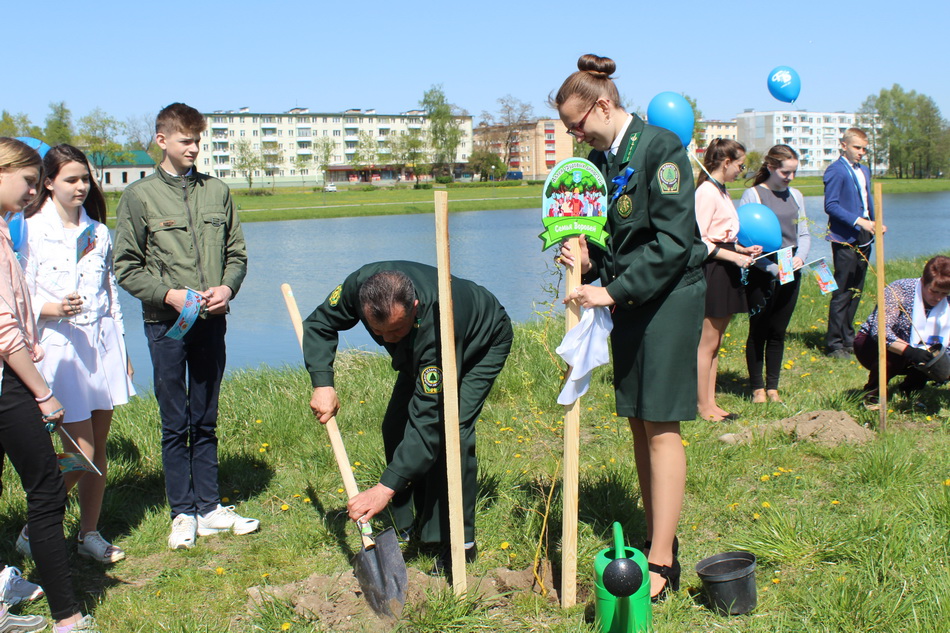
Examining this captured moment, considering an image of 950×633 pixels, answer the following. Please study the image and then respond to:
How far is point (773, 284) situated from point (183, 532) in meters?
4.16

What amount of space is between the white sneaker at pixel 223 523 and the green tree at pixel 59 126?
191ft

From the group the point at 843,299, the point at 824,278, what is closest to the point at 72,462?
the point at 824,278

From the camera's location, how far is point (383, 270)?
3.07 metres

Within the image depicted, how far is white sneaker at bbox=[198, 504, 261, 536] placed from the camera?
3.83 metres

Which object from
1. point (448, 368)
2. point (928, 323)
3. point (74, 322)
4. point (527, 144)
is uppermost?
point (527, 144)

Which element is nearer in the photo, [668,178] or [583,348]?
[668,178]

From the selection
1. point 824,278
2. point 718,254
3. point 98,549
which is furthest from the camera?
point 824,278

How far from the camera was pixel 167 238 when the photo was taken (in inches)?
144

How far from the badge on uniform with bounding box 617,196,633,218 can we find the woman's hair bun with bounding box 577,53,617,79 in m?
0.44

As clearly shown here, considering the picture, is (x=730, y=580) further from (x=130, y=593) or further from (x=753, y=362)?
(x=753, y=362)

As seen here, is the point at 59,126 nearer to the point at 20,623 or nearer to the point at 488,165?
the point at 488,165

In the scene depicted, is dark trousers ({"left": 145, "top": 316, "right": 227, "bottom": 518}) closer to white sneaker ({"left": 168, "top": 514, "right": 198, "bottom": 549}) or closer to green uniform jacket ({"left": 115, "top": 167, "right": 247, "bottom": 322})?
white sneaker ({"left": 168, "top": 514, "right": 198, "bottom": 549})

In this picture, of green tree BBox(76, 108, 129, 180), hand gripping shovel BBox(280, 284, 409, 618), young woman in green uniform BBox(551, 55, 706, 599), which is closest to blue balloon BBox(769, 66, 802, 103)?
young woman in green uniform BBox(551, 55, 706, 599)

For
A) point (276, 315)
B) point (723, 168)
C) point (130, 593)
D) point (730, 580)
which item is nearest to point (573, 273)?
point (730, 580)
